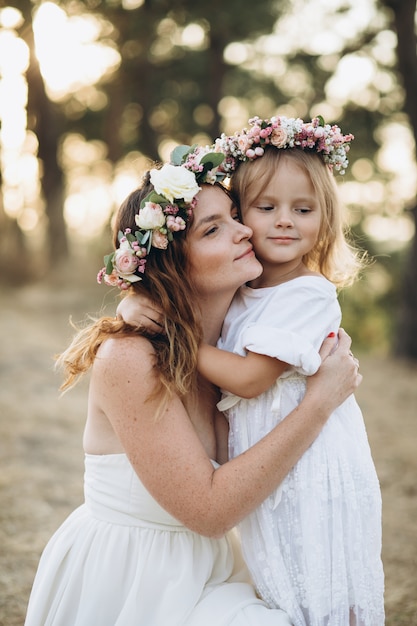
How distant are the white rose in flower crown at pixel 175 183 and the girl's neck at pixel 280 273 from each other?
20.6 inches

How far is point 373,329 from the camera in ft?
56.7

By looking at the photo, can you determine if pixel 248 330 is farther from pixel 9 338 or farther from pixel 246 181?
pixel 9 338

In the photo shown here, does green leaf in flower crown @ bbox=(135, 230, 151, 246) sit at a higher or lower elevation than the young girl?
higher

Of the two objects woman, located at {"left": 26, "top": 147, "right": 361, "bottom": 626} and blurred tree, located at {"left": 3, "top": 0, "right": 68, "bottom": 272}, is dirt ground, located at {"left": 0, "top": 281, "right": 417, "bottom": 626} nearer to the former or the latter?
woman, located at {"left": 26, "top": 147, "right": 361, "bottom": 626}

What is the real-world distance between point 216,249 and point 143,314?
1.18 feet

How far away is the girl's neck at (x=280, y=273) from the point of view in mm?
2750

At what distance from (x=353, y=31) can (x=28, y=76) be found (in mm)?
6831

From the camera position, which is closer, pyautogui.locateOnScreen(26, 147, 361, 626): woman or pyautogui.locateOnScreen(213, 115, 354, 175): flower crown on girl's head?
pyautogui.locateOnScreen(26, 147, 361, 626): woman

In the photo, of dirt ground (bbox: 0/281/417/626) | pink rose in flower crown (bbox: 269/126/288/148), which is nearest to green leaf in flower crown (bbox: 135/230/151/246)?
pink rose in flower crown (bbox: 269/126/288/148)

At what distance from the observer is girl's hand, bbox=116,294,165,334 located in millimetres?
2365

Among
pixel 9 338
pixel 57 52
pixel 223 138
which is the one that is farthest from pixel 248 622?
pixel 57 52

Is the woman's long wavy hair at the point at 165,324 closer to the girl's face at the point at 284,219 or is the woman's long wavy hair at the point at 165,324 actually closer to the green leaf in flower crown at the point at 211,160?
the green leaf in flower crown at the point at 211,160

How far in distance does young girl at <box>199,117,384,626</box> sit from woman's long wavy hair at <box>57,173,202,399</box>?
113 mm

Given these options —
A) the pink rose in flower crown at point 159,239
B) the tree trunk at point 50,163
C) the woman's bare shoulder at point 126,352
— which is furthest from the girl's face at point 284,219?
the tree trunk at point 50,163
